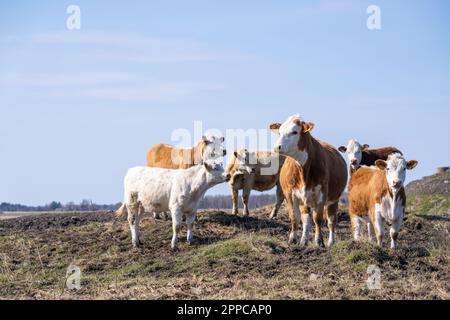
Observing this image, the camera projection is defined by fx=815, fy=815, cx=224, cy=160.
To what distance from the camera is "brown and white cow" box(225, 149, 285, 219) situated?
23.4m

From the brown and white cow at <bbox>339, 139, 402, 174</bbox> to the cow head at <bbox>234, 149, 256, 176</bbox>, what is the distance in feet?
11.5

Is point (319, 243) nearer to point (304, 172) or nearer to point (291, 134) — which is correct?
point (304, 172)

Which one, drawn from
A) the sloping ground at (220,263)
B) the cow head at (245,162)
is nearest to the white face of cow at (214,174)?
the sloping ground at (220,263)

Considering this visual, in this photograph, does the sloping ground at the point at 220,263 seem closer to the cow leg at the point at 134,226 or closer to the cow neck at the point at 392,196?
the cow leg at the point at 134,226

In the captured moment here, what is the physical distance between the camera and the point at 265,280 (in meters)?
12.9

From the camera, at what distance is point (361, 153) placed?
21141 millimetres

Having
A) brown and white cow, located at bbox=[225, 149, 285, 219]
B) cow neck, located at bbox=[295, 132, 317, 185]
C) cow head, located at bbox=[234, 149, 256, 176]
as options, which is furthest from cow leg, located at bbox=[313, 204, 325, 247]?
cow head, located at bbox=[234, 149, 256, 176]

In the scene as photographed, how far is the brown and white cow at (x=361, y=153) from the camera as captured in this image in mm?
20481

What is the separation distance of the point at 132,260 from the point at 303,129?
4369 mm
